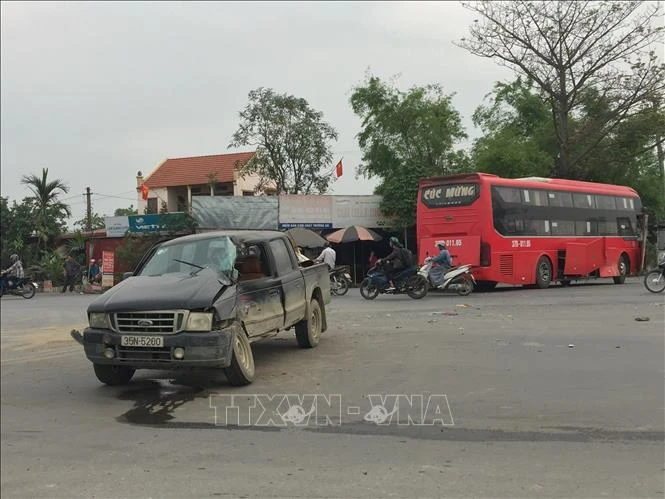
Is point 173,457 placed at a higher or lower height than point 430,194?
lower

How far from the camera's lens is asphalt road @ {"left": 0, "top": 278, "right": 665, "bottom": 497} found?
153 inches

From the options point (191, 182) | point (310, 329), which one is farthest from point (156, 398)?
point (191, 182)

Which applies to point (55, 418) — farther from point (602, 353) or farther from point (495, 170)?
point (495, 170)

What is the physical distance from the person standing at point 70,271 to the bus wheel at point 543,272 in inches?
594

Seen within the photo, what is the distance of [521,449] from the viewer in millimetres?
4566

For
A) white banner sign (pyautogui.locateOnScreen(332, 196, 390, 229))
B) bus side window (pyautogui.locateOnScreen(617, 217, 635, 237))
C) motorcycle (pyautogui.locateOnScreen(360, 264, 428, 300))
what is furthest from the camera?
white banner sign (pyautogui.locateOnScreen(332, 196, 390, 229))

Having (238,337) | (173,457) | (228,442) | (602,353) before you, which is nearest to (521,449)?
(228,442)

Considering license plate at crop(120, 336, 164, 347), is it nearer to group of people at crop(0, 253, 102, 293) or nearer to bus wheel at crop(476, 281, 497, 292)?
group of people at crop(0, 253, 102, 293)

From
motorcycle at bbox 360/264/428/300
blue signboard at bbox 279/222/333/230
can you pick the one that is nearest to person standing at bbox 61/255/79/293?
motorcycle at bbox 360/264/428/300

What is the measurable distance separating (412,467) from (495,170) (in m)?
25.2

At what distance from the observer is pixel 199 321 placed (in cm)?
573

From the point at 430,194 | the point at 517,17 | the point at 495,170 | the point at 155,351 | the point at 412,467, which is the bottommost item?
the point at 412,467

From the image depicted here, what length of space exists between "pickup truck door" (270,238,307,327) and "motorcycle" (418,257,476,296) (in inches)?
329

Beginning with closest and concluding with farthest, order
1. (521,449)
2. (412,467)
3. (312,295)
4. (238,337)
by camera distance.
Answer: (412,467) < (521,449) < (238,337) < (312,295)
